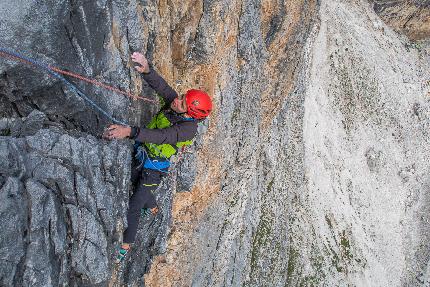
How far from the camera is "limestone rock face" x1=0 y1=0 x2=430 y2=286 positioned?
420 inches

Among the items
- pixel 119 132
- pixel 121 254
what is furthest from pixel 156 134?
pixel 121 254

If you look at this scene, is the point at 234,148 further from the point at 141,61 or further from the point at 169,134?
the point at 169,134

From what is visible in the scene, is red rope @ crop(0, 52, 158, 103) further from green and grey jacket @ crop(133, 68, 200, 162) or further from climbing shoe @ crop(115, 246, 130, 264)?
climbing shoe @ crop(115, 246, 130, 264)

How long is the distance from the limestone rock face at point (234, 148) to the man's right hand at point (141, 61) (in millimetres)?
245

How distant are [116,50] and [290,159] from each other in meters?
26.7

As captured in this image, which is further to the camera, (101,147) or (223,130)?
(223,130)

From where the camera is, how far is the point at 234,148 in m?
25.5

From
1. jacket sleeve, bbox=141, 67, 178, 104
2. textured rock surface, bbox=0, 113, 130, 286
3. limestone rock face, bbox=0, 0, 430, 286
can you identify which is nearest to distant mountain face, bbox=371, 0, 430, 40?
limestone rock face, bbox=0, 0, 430, 286

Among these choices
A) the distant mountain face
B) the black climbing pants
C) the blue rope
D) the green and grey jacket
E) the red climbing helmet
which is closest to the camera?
the blue rope

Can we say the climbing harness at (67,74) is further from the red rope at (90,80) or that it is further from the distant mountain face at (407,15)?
the distant mountain face at (407,15)

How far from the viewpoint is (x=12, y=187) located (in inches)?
375

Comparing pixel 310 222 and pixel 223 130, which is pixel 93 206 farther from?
pixel 310 222

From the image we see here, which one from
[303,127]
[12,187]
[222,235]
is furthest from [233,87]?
[303,127]

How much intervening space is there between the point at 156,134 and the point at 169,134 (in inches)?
17.0
